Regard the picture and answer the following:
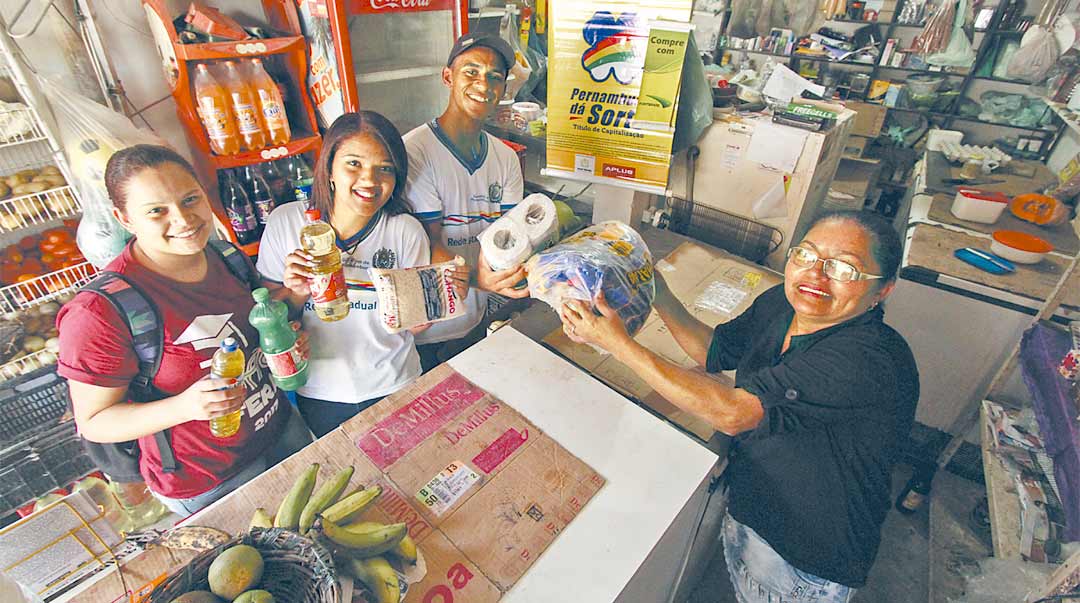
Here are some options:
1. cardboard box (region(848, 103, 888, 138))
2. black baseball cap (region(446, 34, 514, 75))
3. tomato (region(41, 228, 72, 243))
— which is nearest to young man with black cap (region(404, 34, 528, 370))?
black baseball cap (region(446, 34, 514, 75))

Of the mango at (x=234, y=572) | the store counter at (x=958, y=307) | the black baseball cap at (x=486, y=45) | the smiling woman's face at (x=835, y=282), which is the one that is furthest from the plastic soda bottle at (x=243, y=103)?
the store counter at (x=958, y=307)

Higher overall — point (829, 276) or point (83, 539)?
point (829, 276)

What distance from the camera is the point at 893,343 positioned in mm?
1196

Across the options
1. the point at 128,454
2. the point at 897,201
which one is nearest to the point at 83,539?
the point at 128,454

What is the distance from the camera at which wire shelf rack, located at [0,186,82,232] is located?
1865 mm

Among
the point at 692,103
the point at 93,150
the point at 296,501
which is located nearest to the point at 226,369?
the point at 296,501

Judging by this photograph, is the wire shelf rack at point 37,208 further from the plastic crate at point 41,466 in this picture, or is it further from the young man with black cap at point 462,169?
the young man with black cap at point 462,169

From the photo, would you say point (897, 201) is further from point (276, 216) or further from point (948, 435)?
point (276, 216)

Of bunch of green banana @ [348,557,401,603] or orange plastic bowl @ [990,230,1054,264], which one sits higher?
orange plastic bowl @ [990,230,1054,264]

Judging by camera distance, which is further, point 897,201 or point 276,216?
point 897,201

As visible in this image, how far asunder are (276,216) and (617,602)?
146 cm

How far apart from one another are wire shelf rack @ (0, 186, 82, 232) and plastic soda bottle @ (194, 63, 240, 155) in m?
0.54

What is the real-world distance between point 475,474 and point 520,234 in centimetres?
62

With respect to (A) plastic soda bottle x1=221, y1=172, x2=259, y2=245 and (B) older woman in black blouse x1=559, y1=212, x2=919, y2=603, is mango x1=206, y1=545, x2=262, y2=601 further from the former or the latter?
(A) plastic soda bottle x1=221, y1=172, x2=259, y2=245
